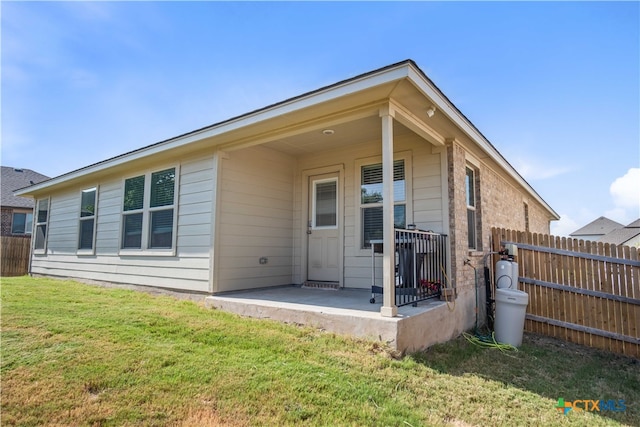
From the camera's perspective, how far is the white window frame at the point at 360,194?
534cm

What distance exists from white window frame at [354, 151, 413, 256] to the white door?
44 cm

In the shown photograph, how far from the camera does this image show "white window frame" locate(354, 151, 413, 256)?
5.34m

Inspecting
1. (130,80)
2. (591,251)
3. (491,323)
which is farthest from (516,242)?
(130,80)

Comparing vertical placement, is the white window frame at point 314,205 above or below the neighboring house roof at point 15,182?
below

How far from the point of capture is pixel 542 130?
1054 cm

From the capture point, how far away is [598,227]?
3447 cm

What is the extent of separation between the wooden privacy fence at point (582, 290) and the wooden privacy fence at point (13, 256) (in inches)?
560

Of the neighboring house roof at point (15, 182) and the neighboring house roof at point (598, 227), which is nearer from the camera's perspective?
the neighboring house roof at point (15, 182)

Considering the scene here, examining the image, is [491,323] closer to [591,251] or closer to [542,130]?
[591,251]

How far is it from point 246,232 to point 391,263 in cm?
304

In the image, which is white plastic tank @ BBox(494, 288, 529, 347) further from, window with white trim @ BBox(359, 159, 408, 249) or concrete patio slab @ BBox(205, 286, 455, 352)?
window with white trim @ BBox(359, 159, 408, 249)

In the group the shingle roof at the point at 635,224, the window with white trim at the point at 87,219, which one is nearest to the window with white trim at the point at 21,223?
the window with white trim at the point at 87,219
